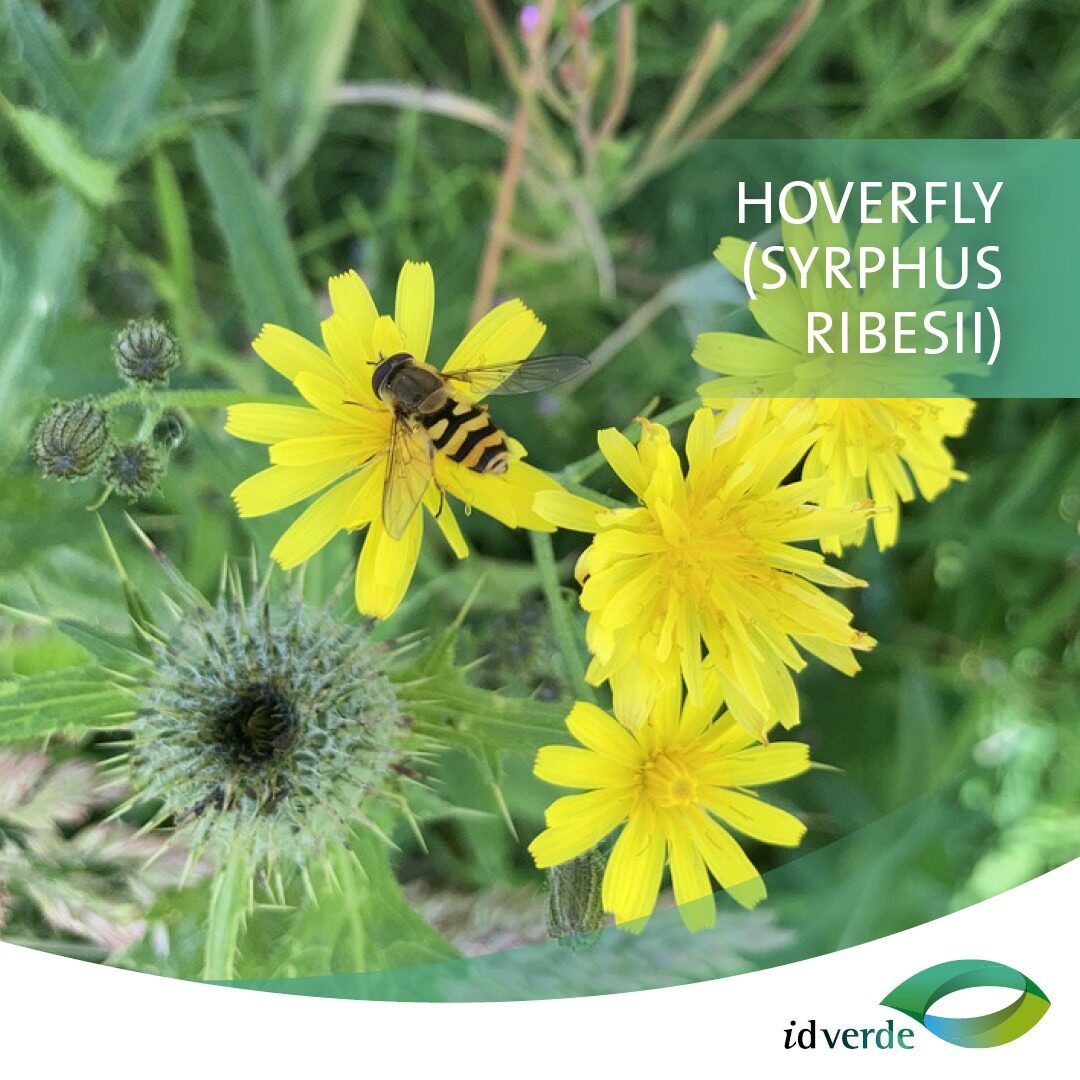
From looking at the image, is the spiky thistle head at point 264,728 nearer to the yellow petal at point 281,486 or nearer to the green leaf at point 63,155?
the yellow petal at point 281,486

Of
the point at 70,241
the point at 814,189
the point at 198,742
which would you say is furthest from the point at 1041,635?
the point at 70,241

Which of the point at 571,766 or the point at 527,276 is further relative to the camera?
the point at 527,276

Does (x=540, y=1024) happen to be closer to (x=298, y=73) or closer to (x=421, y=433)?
(x=421, y=433)

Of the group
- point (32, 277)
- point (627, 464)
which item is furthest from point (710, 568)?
point (32, 277)

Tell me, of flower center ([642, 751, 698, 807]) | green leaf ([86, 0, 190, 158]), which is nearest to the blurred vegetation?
green leaf ([86, 0, 190, 158])

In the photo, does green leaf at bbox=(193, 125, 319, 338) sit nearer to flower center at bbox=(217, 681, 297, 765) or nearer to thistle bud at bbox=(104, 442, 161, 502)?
thistle bud at bbox=(104, 442, 161, 502)

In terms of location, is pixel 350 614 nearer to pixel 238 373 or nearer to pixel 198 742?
pixel 198 742

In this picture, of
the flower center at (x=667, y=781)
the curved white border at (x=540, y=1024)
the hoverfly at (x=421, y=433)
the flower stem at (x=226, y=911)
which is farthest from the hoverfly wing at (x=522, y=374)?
the curved white border at (x=540, y=1024)
